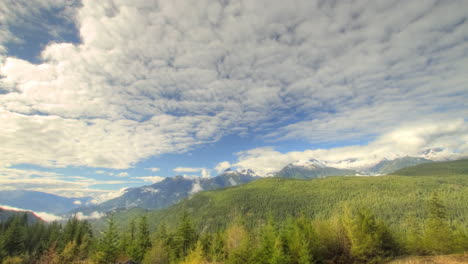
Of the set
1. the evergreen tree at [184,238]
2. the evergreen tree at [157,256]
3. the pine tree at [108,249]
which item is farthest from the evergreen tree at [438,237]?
the pine tree at [108,249]

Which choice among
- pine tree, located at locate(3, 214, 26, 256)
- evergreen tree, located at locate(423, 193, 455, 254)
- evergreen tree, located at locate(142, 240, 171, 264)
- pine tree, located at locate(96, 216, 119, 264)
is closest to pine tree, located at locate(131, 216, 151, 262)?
evergreen tree, located at locate(142, 240, 171, 264)

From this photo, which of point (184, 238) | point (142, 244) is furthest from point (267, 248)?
point (142, 244)

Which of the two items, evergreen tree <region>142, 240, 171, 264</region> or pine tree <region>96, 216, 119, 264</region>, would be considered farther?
evergreen tree <region>142, 240, 171, 264</region>

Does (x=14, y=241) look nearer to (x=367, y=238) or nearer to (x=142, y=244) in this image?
(x=142, y=244)

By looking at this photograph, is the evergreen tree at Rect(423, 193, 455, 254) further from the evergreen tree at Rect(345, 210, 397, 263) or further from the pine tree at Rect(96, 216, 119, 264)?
the pine tree at Rect(96, 216, 119, 264)

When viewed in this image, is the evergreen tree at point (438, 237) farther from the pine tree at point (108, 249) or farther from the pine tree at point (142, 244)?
the pine tree at point (108, 249)

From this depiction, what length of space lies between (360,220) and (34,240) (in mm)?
121228

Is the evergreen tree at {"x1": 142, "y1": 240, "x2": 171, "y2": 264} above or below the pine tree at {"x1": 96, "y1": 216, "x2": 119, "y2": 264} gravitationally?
below

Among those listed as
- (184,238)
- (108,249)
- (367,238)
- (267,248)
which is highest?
(367,238)

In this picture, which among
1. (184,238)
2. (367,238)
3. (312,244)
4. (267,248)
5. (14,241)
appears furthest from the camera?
(14,241)

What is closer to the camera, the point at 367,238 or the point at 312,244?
the point at 367,238

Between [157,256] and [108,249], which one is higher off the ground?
[108,249]

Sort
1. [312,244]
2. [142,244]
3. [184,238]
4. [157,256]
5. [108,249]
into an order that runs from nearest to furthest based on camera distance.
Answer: [312,244] < [108,249] < [157,256] < [184,238] < [142,244]

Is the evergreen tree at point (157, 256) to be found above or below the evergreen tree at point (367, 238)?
below
